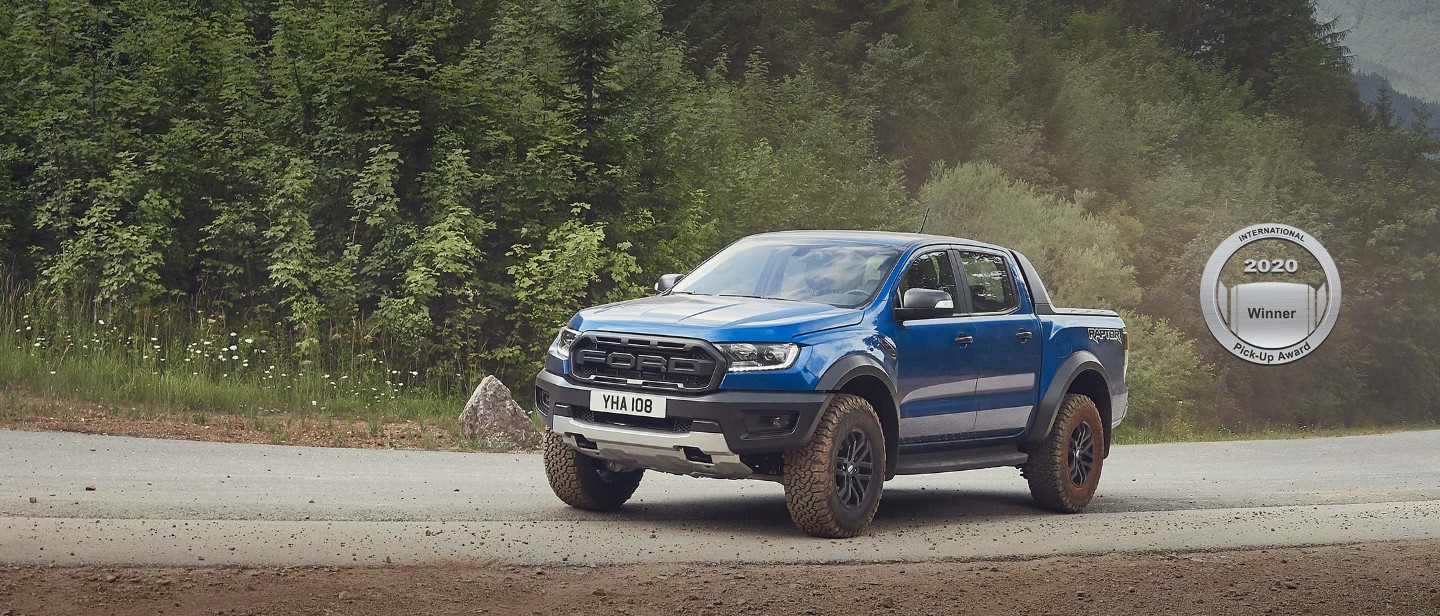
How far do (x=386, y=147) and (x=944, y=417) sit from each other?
14.8 meters

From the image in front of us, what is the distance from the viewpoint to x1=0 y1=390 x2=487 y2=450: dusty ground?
44.9 ft

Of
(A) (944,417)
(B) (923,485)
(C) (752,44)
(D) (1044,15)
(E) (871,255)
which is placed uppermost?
(D) (1044,15)

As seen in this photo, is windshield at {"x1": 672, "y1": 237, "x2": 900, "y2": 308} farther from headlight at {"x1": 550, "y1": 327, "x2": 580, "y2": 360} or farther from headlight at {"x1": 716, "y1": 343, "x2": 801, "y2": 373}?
headlight at {"x1": 550, "y1": 327, "x2": 580, "y2": 360}

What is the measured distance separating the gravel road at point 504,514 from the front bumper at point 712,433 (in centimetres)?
49

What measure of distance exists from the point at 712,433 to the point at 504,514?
1.85 metres

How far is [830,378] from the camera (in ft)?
29.7

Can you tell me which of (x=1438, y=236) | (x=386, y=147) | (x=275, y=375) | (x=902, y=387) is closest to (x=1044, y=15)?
(x=1438, y=236)

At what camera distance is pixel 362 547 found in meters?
8.33

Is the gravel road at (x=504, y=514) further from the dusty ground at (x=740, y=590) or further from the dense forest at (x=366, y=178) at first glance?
the dense forest at (x=366, y=178)

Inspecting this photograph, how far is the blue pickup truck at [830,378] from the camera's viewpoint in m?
8.92

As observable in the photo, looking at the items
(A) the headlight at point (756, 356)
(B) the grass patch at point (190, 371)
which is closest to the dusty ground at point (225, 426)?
(B) the grass patch at point (190, 371)

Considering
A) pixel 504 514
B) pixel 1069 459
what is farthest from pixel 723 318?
pixel 1069 459

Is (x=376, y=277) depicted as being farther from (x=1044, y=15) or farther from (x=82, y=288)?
(x=1044, y=15)

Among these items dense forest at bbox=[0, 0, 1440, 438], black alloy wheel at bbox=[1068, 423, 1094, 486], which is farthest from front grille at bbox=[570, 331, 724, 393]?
dense forest at bbox=[0, 0, 1440, 438]
